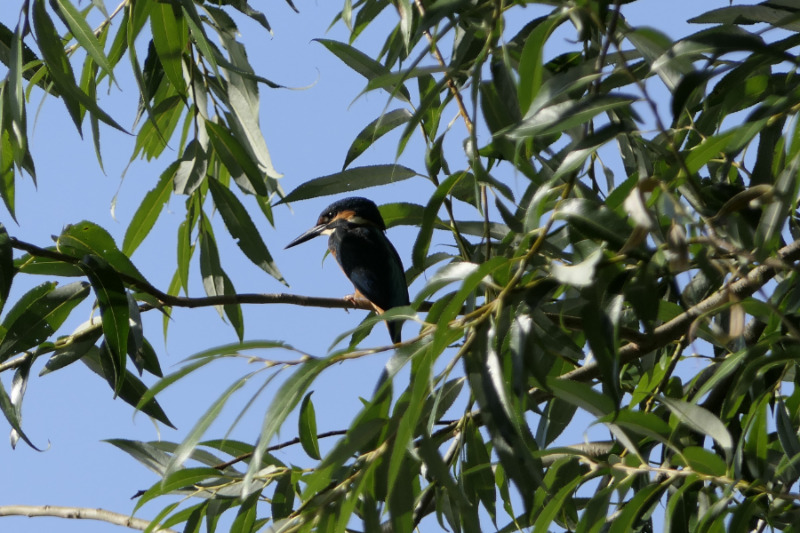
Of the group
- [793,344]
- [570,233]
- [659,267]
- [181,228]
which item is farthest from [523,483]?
[181,228]

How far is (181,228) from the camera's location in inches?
99.0

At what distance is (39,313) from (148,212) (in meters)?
0.42

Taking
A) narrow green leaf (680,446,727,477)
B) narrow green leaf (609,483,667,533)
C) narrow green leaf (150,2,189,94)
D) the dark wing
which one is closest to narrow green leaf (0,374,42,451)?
narrow green leaf (150,2,189,94)

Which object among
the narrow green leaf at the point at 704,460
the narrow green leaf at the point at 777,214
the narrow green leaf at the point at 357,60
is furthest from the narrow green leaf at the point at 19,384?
the narrow green leaf at the point at 777,214

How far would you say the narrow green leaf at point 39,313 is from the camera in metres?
2.00

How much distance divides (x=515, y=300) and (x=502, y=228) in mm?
858

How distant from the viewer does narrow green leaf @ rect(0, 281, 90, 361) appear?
1997mm

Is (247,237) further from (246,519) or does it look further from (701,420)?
(701,420)

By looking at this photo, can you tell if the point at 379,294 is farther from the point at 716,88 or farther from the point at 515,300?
the point at 515,300

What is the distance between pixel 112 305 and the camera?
6.05 feet

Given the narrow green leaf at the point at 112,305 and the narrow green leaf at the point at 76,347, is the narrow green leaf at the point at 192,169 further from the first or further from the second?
the narrow green leaf at the point at 112,305

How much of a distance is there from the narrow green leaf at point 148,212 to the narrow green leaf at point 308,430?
0.66m

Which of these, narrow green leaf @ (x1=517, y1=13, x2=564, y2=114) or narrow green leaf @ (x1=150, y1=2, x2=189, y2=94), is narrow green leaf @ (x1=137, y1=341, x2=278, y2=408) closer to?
narrow green leaf @ (x1=517, y1=13, x2=564, y2=114)

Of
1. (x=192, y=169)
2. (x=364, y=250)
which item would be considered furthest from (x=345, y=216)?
(x=192, y=169)
